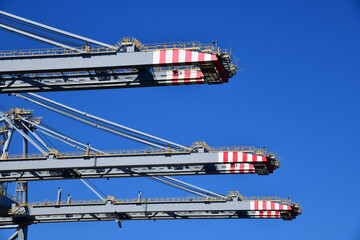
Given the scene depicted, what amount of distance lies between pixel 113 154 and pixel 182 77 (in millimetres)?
7734

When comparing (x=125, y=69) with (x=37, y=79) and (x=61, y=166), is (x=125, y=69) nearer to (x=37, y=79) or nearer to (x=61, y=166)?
(x=37, y=79)

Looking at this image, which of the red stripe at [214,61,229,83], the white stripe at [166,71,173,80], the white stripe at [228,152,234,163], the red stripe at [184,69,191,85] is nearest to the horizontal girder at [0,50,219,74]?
the red stripe at [214,61,229,83]

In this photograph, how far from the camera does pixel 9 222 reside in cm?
4988

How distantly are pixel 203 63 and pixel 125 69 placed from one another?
405 centimetres

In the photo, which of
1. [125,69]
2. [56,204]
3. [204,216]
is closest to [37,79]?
[125,69]

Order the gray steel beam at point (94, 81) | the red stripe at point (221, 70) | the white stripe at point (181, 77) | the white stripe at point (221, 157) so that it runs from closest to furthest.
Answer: the red stripe at point (221, 70), the gray steel beam at point (94, 81), the white stripe at point (181, 77), the white stripe at point (221, 157)

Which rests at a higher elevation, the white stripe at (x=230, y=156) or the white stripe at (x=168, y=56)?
the white stripe at (x=168, y=56)

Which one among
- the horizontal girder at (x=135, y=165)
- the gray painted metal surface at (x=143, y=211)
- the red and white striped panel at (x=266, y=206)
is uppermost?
the horizontal girder at (x=135, y=165)

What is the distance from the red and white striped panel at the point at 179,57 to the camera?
1359 inches

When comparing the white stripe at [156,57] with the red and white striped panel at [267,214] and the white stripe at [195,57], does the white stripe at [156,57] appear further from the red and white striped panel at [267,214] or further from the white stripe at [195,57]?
the red and white striped panel at [267,214]

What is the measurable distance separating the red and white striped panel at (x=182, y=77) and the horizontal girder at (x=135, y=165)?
232 inches

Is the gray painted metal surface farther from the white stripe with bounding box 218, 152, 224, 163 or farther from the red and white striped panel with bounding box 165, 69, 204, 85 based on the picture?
the red and white striped panel with bounding box 165, 69, 204, 85

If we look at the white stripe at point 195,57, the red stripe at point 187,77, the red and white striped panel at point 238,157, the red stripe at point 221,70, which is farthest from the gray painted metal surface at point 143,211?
the white stripe at point 195,57

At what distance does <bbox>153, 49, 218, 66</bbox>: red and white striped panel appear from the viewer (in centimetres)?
3453
